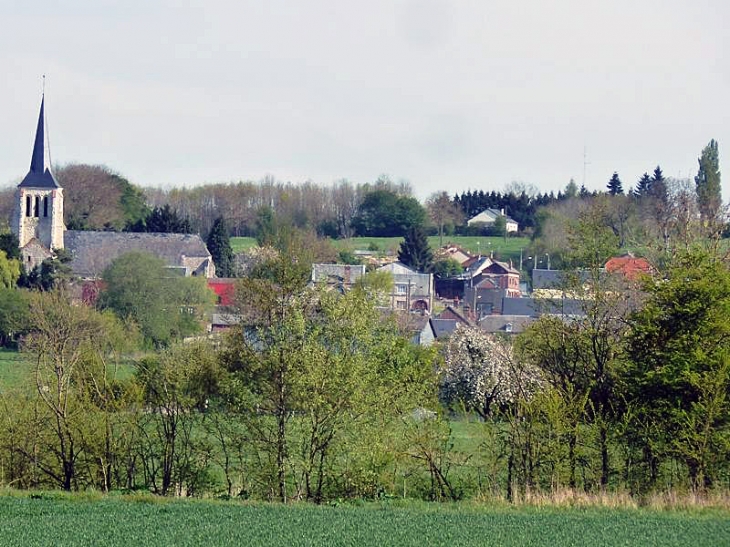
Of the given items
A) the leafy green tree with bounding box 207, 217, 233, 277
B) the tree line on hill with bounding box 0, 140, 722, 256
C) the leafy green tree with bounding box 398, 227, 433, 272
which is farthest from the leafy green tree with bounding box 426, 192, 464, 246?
the leafy green tree with bounding box 207, 217, 233, 277

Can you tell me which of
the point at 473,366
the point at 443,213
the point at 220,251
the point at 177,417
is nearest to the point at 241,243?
the point at 220,251

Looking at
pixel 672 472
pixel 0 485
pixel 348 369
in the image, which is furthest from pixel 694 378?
pixel 0 485

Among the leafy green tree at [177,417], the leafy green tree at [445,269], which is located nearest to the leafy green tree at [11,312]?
the leafy green tree at [177,417]

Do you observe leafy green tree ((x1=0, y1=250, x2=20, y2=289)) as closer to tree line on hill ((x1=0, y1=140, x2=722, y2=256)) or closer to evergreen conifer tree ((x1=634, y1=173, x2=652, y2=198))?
tree line on hill ((x1=0, y1=140, x2=722, y2=256))

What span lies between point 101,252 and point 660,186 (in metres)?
56.2

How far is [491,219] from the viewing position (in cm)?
11981

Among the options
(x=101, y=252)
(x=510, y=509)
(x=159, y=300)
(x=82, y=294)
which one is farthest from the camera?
(x=101, y=252)

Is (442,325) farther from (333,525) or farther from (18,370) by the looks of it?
(333,525)

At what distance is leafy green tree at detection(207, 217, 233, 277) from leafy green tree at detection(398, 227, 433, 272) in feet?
45.9

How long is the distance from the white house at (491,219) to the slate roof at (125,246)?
1502 inches

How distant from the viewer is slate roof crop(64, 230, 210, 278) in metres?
81.7

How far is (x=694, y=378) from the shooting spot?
747 inches

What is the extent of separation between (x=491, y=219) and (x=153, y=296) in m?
69.5

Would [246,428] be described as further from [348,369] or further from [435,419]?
[435,419]
